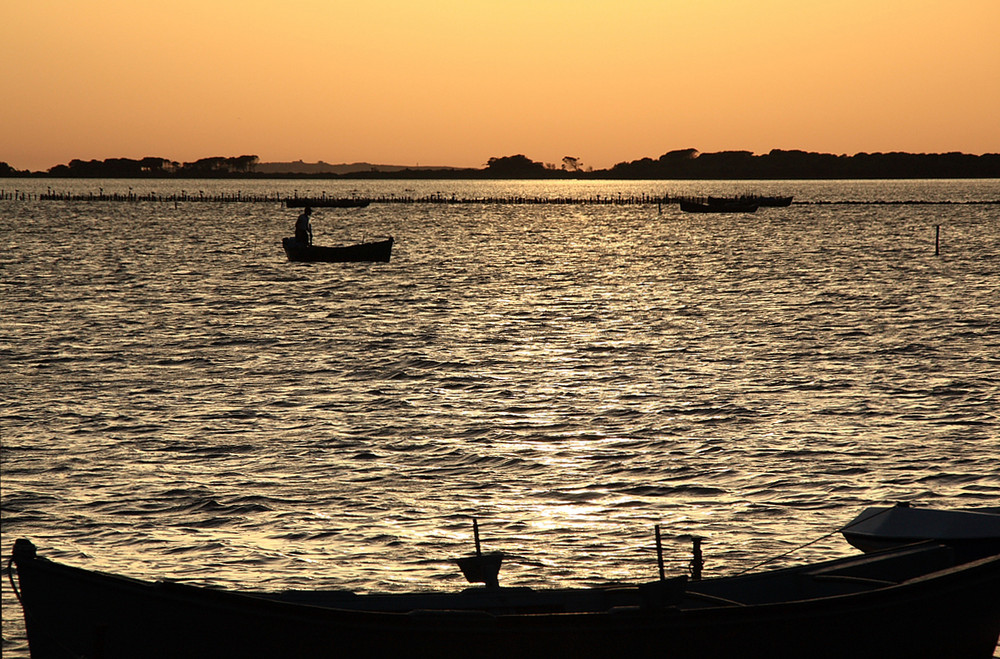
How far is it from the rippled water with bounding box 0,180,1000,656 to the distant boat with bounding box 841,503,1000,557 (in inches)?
54.7

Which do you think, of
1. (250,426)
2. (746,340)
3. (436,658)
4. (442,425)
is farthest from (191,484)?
(746,340)

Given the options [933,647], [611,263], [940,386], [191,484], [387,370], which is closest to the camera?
[933,647]

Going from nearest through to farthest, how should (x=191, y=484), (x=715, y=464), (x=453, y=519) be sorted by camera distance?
(x=453, y=519) < (x=191, y=484) < (x=715, y=464)

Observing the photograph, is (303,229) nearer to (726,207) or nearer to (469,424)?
(469,424)

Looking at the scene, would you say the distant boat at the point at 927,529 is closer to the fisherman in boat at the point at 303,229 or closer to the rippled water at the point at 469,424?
the rippled water at the point at 469,424

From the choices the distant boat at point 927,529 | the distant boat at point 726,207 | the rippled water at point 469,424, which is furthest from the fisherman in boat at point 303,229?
the distant boat at point 726,207

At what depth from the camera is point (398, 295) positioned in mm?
54219

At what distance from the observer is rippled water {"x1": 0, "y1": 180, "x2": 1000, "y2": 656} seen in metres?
14.7

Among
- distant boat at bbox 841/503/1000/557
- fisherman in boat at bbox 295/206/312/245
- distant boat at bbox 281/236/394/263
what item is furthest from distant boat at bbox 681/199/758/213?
distant boat at bbox 841/503/1000/557

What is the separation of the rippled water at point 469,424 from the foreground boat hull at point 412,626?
2900 millimetres

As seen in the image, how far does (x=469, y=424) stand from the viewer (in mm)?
22438

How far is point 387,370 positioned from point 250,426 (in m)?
8.21

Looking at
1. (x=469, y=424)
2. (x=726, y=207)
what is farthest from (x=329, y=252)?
(x=726, y=207)

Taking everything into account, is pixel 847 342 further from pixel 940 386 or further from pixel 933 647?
pixel 933 647
